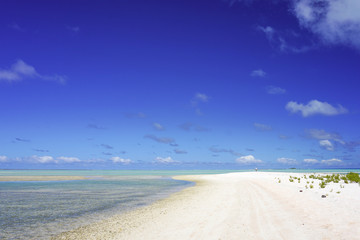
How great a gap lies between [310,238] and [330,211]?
17.0 ft

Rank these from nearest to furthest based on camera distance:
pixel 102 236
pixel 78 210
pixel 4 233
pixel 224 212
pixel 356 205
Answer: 1. pixel 102 236
2. pixel 4 233
3. pixel 356 205
4. pixel 224 212
5. pixel 78 210

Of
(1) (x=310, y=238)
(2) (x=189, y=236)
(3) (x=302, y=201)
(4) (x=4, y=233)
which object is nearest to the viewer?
(1) (x=310, y=238)

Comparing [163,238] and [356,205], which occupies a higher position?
[356,205]

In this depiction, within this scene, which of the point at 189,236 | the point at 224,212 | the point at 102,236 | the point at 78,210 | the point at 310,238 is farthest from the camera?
the point at 78,210

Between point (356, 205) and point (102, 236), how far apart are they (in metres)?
15.8

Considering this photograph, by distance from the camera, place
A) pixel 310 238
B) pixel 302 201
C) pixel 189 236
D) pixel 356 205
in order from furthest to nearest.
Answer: pixel 302 201 → pixel 356 205 → pixel 189 236 → pixel 310 238

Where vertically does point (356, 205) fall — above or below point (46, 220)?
above

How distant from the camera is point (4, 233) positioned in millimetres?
13891

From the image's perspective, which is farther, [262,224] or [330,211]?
[330,211]

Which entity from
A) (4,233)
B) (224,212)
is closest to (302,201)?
(224,212)

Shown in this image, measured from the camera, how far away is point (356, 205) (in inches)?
590

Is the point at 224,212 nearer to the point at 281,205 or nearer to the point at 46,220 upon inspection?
the point at 281,205

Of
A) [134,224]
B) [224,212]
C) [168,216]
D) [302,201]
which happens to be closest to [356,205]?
[302,201]

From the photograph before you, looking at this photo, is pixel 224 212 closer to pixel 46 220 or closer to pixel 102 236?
pixel 102 236
